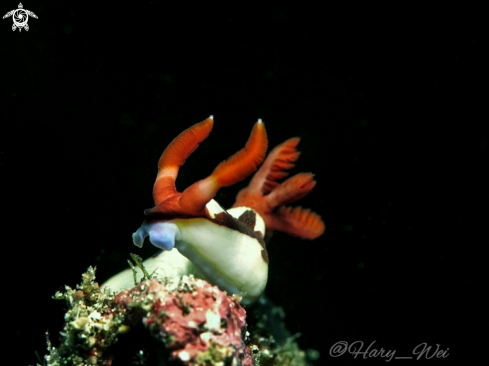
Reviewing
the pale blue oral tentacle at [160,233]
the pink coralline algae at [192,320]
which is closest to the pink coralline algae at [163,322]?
the pink coralline algae at [192,320]

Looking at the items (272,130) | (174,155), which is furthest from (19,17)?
(272,130)

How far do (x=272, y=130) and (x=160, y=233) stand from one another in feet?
11.3

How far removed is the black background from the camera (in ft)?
16.5

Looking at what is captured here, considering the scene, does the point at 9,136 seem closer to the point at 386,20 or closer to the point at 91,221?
the point at 91,221

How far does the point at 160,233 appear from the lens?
2.57 meters

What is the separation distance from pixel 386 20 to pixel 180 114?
2.99m

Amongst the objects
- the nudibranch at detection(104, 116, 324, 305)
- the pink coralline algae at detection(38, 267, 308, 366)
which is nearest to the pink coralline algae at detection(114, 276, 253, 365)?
the pink coralline algae at detection(38, 267, 308, 366)

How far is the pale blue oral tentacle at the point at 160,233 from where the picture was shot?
2547 millimetres

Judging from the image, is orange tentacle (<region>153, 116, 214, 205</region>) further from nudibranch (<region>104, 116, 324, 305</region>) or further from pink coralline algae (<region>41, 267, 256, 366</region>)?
pink coralline algae (<region>41, 267, 256, 366</region>)

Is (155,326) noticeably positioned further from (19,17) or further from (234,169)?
(19,17)

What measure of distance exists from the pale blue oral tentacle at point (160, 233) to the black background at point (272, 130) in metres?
2.97

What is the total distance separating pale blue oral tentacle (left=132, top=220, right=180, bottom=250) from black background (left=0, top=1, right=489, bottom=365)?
9.75 feet

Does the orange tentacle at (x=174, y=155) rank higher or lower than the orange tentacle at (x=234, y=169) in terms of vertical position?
higher

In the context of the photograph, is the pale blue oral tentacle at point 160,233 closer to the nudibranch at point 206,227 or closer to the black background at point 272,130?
the nudibranch at point 206,227
